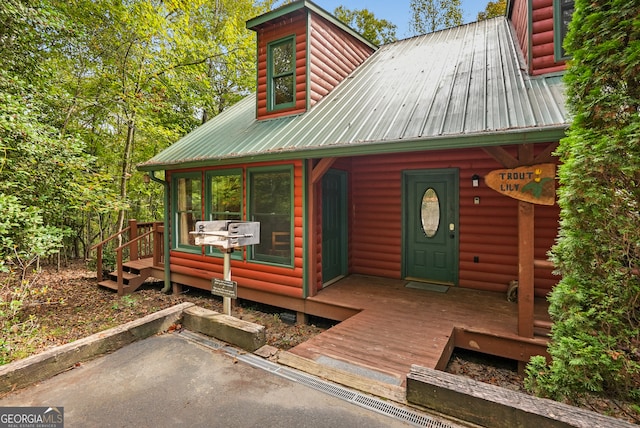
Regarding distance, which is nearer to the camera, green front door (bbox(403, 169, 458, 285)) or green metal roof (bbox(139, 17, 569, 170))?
green metal roof (bbox(139, 17, 569, 170))

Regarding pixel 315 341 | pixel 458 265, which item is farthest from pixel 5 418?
pixel 458 265

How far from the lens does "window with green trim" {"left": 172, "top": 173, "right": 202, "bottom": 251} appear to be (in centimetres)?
651

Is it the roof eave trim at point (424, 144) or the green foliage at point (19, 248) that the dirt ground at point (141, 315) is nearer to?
the green foliage at point (19, 248)

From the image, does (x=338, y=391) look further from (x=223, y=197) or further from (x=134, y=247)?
(x=134, y=247)

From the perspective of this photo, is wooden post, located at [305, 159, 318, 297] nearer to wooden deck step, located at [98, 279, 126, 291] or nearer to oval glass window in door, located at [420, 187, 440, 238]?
oval glass window in door, located at [420, 187, 440, 238]

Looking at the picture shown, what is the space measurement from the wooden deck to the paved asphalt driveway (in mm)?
605

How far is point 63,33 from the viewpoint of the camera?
6.59 metres

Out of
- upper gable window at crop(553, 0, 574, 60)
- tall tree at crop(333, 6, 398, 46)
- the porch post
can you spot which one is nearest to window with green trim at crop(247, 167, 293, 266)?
the porch post

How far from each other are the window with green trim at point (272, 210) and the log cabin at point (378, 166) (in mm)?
27

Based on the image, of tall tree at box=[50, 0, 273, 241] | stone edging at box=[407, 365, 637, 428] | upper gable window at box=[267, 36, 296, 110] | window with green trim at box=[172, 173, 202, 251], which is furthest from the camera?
tall tree at box=[50, 0, 273, 241]

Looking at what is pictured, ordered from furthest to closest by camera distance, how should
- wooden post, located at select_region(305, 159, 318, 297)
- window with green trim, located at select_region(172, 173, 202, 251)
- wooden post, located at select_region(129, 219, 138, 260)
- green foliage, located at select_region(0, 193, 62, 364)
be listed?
wooden post, located at select_region(129, 219, 138, 260), window with green trim, located at select_region(172, 173, 202, 251), wooden post, located at select_region(305, 159, 318, 297), green foliage, located at select_region(0, 193, 62, 364)

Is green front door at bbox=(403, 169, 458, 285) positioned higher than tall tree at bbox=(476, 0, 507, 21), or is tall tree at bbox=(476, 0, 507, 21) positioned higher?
tall tree at bbox=(476, 0, 507, 21)

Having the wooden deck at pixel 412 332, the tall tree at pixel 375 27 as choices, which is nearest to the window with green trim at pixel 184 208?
the wooden deck at pixel 412 332

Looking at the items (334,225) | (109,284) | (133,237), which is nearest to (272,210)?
(334,225)
